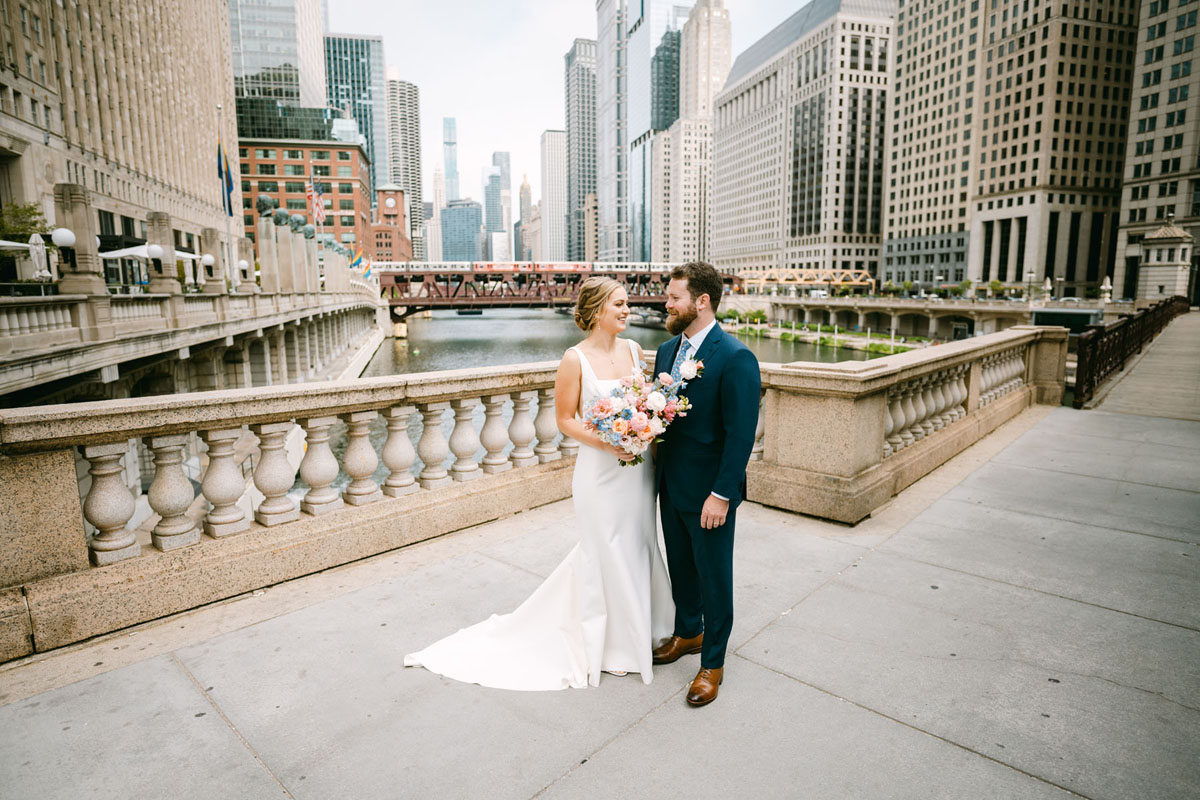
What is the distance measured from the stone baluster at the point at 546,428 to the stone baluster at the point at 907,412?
11.0 feet

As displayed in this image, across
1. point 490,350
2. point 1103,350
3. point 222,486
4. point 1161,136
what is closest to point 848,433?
point 222,486

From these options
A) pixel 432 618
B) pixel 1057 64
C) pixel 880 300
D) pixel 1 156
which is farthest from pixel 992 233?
pixel 432 618

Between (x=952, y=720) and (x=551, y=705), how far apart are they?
5.89 ft

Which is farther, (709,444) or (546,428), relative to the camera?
(546,428)

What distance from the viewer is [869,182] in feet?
517

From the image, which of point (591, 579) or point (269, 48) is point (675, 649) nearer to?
point (591, 579)

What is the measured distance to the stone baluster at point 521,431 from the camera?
5.80 meters

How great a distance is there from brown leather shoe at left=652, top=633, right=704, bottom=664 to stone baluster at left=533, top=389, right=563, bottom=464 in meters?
2.63

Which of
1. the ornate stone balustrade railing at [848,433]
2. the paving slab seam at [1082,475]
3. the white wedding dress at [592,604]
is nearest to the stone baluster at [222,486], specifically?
the white wedding dress at [592,604]

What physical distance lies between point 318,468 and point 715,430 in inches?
110

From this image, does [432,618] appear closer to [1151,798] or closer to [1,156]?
[1151,798]

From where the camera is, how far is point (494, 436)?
567cm

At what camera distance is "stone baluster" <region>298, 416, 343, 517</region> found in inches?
180

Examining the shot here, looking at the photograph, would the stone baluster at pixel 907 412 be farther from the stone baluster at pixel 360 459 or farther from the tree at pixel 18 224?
the tree at pixel 18 224
